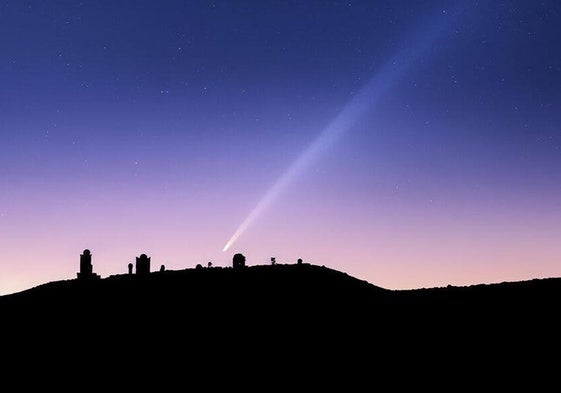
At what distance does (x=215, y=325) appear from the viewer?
22.8 meters

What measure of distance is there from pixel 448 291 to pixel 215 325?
9.89 m

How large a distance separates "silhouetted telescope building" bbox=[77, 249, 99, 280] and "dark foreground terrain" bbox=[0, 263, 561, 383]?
1.46 metres

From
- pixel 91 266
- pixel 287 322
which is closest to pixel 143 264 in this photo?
pixel 91 266

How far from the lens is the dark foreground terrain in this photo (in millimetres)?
17781

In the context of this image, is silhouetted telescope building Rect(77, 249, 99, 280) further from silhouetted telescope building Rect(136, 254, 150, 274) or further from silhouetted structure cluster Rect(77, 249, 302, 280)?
silhouetted telescope building Rect(136, 254, 150, 274)

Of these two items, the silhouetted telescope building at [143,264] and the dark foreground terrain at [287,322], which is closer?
the dark foreground terrain at [287,322]

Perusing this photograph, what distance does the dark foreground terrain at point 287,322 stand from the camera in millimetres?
17781

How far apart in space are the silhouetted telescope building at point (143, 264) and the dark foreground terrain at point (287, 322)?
5.62ft

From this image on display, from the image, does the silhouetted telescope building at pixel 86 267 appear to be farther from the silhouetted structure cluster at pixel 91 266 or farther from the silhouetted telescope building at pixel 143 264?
the silhouetted telescope building at pixel 143 264

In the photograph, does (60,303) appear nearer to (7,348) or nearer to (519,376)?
(7,348)

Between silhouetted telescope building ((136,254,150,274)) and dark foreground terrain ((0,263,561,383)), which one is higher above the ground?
silhouetted telescope building ((136,254,150,274))

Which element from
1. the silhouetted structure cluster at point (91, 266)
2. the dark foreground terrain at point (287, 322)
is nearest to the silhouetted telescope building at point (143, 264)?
the silhouetted structure cluster at point (91, 266)

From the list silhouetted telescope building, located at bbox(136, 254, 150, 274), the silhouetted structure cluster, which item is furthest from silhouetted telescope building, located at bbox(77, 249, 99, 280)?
silhouetted telescope building, located at bbox(136, 254, 150, 274)

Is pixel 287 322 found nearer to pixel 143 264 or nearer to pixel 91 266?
pixel 143 264
